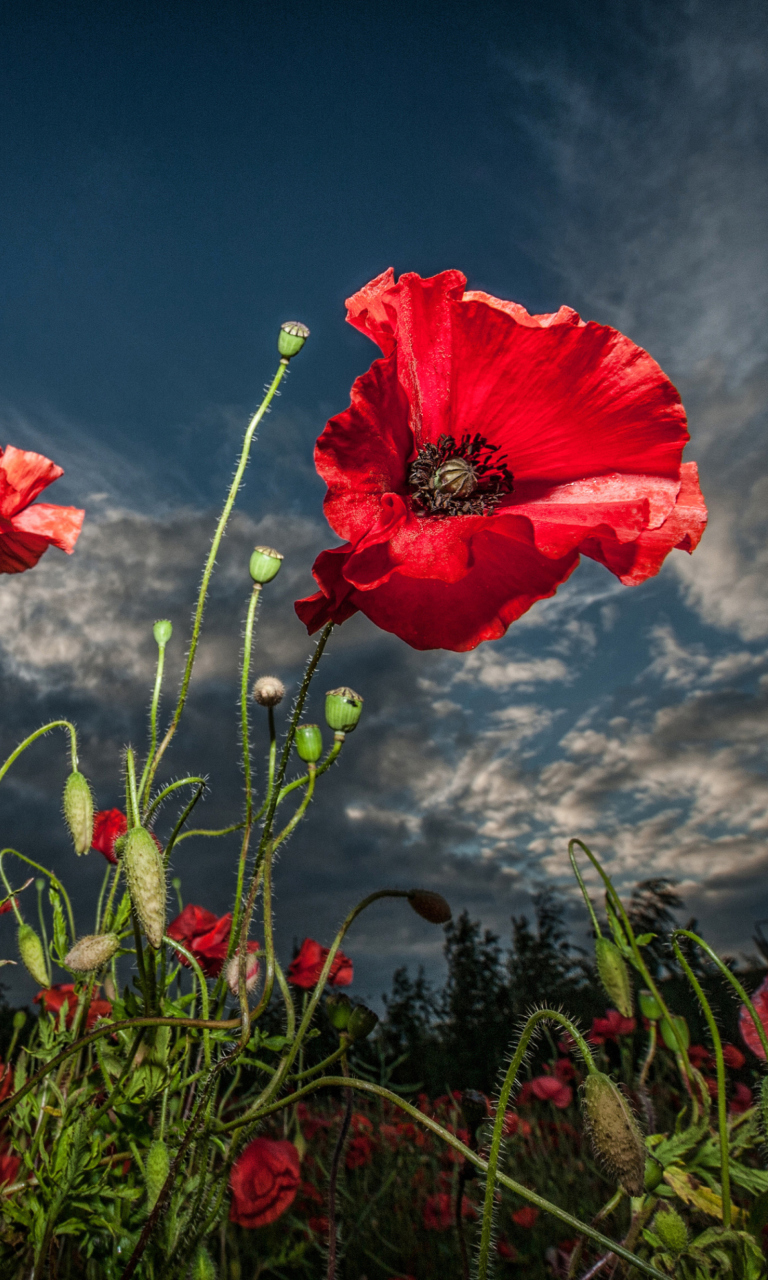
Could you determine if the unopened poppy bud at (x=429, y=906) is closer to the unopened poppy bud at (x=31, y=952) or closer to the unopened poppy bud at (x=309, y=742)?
the unopened poppy bud at (x=309, y=742)

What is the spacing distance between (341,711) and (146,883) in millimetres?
391

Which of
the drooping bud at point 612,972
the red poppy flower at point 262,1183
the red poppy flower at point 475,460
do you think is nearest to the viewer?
the red poppy flower at point 475,460

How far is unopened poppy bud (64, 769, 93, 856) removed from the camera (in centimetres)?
115

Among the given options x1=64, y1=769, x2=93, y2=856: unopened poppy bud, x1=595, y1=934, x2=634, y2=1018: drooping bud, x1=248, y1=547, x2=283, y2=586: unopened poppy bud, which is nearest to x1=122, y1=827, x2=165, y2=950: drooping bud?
x1=64, y1=769, x2=93, y2=856: unopened poppy bud

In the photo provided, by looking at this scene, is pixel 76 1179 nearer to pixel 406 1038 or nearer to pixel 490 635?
pixel 490 635

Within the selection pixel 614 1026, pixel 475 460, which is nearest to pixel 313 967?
pixel 475 460

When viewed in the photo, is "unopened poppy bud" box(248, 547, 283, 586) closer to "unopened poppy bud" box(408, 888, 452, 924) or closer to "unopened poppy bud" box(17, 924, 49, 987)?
"unopened poppy bud" box(408, 888, 452, 924)

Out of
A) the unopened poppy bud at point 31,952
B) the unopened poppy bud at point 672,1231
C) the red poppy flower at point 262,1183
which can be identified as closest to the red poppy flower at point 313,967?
the red poppy flower at point 262,1183

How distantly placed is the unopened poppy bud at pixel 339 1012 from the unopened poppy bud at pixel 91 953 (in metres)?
0.33

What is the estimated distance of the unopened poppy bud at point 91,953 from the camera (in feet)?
2.99

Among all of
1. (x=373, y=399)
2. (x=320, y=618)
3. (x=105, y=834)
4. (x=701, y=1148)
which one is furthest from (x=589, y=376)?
Result: (x=105, y=834)

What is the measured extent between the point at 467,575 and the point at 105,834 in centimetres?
108

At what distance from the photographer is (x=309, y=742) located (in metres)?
1.17

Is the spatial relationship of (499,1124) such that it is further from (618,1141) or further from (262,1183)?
(262,1183)
